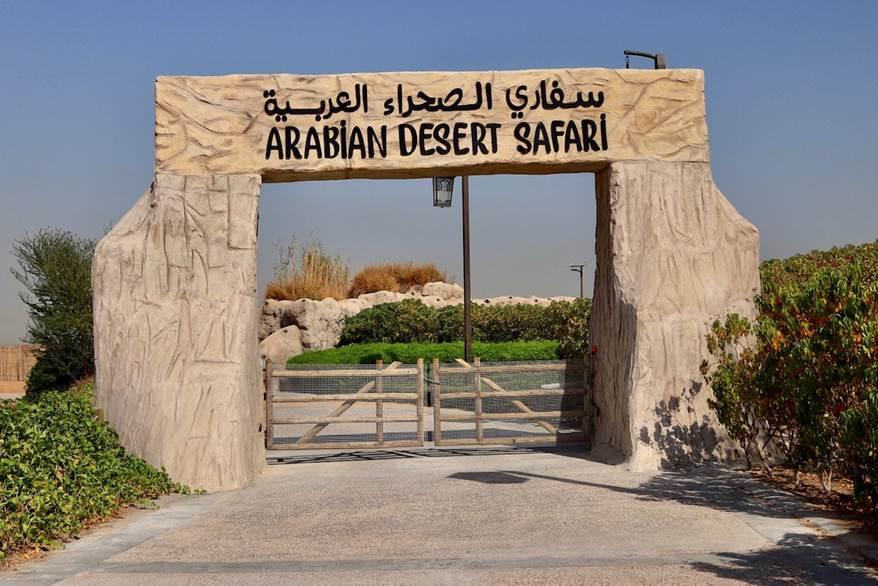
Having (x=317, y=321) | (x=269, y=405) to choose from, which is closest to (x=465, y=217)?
(x=317, y=321)

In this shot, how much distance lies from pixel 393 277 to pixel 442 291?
7.77 feet

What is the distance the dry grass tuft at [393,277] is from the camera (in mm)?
37344

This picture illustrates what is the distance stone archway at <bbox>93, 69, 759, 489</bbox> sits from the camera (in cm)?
1216

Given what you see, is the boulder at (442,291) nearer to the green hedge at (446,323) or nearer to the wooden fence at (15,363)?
the green hedge at (446,323)

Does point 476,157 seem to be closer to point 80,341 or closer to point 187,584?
point 187,584

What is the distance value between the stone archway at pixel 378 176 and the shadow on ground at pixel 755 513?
3.55 feet

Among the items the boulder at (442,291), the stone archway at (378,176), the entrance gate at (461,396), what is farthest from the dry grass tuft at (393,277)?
the stone archway at (378,176)

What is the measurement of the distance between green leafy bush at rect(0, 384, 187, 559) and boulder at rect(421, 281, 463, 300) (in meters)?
24.4

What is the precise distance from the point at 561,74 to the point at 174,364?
5.99 metres

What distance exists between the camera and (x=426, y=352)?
1076 inches

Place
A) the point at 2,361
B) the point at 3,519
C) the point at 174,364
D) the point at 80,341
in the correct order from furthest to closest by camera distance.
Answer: the point at 2,361 → the point at 80,341 → the point at 174,364 → the point at 3,519

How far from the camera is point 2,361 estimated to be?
3866 centimetres

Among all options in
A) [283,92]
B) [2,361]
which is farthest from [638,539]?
[2,361]

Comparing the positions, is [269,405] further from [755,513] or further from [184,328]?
[755,513]
